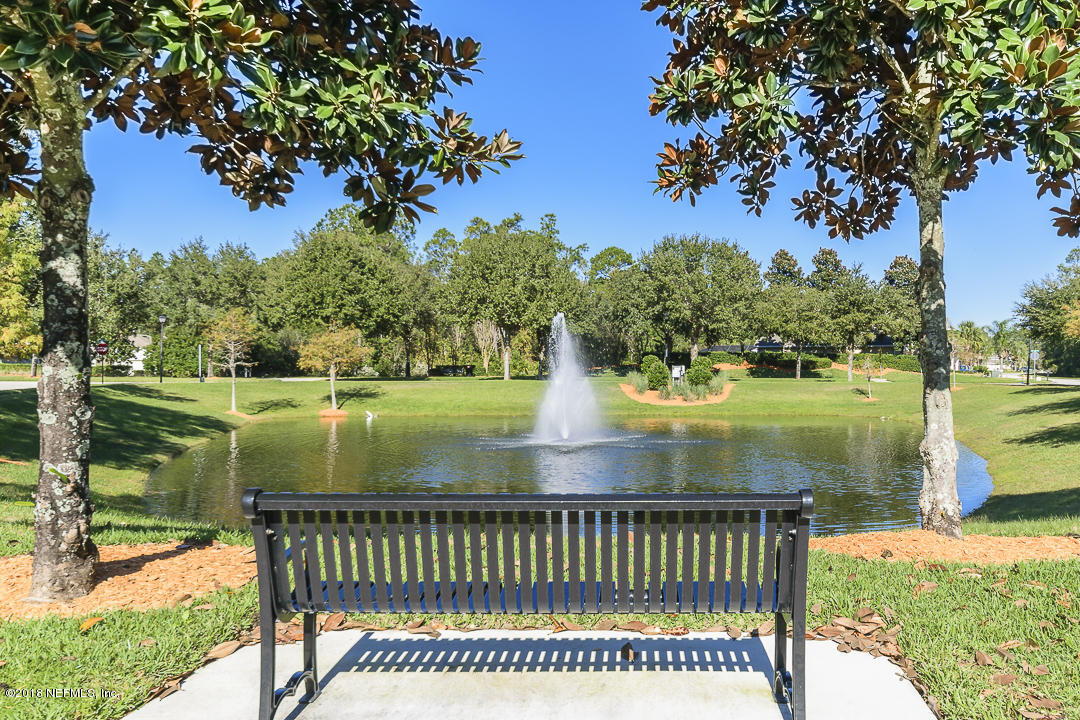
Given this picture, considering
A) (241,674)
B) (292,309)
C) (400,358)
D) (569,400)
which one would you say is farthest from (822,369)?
(241,674)

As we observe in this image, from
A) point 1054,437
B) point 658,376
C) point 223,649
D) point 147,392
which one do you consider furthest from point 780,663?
point 147,392

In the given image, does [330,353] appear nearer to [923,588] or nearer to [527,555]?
[923,588]

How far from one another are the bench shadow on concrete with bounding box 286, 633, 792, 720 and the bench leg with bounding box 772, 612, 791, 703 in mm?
105

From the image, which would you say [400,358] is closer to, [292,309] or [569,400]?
[292,309]

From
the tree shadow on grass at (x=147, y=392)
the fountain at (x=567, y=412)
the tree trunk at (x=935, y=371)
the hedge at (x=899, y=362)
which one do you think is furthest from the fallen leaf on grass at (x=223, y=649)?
the hedge at (x=899, y=362)

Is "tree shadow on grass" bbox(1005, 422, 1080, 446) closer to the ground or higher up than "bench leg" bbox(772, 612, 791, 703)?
closer to the ground

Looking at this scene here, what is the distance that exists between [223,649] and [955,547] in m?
6.97

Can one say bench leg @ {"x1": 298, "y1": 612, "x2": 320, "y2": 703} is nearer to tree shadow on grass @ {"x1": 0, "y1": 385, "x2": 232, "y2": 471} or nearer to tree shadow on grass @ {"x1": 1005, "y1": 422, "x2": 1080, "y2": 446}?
tree shadow on grass @ {"x1": 0, "y1": 385, "x2": 232, "y2": 471}

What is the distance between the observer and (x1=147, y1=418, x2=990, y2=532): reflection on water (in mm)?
14344

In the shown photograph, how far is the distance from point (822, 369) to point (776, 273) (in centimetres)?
5789

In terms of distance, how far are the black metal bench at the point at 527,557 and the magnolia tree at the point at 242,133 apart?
2.30 m

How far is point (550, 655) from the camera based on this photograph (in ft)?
13.3

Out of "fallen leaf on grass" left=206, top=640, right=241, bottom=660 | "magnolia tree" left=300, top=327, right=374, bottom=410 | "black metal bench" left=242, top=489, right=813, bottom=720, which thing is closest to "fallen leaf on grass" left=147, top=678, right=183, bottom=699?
"fallen leaf on grass" left=206, top=640, right=241, bottom=660

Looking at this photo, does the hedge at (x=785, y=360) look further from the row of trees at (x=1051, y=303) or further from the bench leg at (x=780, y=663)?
the bench leg at (x=780, y=663)
